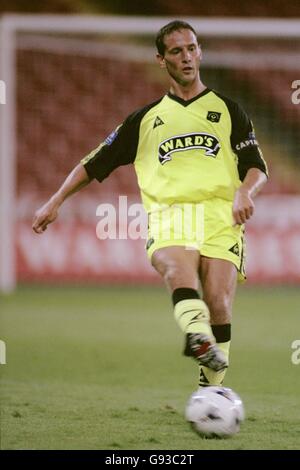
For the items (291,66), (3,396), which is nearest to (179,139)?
(3,396)

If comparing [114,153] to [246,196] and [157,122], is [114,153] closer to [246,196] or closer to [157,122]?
[157,122]

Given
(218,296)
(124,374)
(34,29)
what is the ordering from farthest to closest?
1. (34,29)
2. (124,374)
3. (218,296)

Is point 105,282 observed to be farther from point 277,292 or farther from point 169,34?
point 169,34

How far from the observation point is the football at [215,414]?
4688 millimetres

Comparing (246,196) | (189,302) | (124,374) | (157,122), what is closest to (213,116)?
(157,122)

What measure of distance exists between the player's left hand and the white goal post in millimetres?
8033

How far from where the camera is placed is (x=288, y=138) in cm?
1708

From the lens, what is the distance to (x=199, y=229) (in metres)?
5.10

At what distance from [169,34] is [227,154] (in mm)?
670

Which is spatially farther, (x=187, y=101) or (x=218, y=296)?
(x=187, y=101)

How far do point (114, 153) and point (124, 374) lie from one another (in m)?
2.32

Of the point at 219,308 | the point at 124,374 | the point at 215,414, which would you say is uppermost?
the point at 219,308

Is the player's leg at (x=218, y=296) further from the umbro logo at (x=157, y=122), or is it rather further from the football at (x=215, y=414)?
the umbro logo at (x=157, y=122)

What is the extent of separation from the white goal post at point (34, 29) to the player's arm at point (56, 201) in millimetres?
7387
